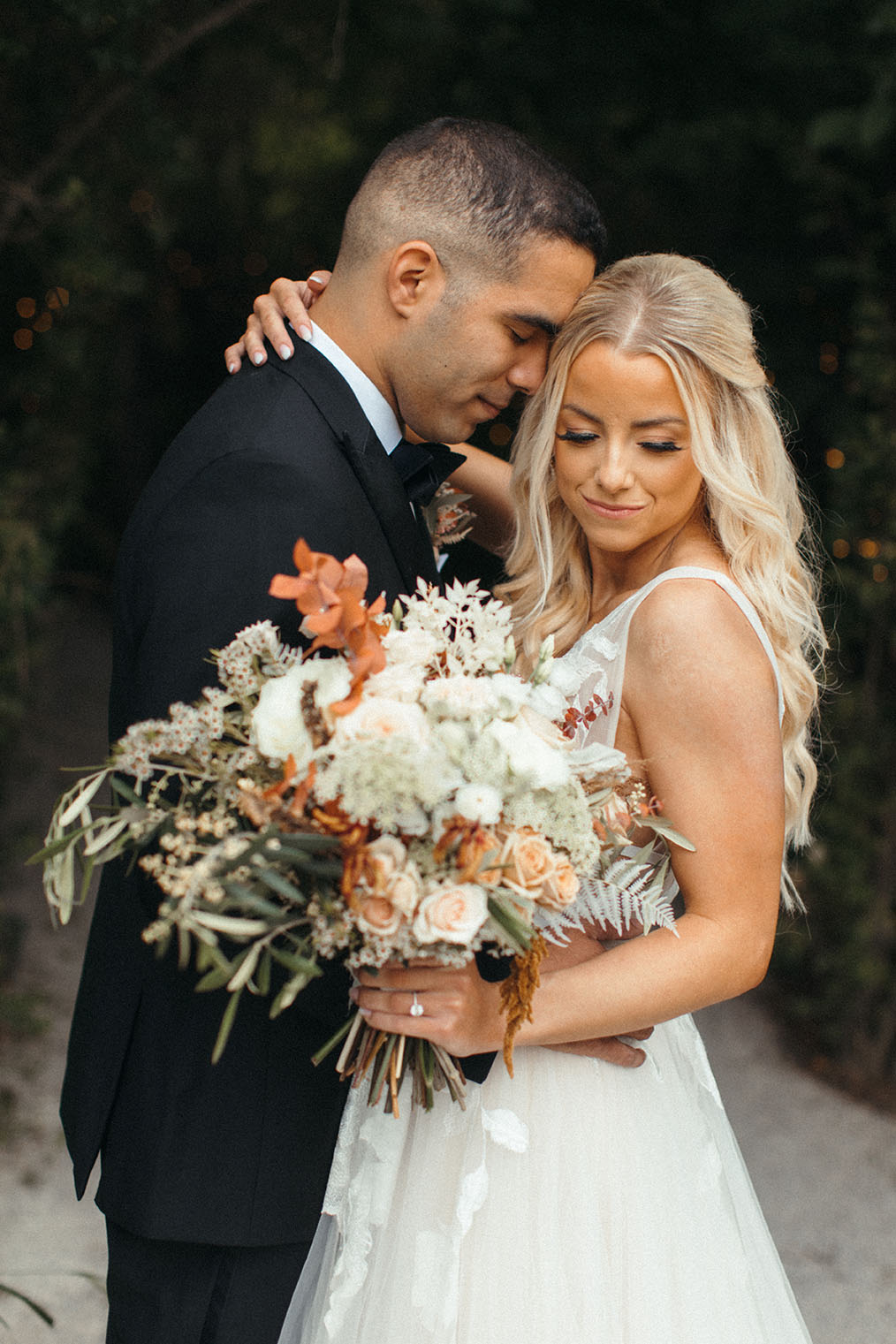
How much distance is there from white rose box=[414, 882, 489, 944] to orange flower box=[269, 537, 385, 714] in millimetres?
251

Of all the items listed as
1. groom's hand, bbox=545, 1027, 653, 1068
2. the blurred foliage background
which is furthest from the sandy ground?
groom's hand, bbox=545, 1027, 653, 1068

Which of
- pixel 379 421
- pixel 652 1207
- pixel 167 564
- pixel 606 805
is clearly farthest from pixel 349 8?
pixel 652 1207

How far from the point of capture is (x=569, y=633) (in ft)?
7.68

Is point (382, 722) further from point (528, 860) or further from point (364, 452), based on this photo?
point (364, 452)

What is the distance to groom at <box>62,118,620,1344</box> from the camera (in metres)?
1.83

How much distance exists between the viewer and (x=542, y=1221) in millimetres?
1884

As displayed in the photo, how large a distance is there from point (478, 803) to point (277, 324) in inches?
48.7

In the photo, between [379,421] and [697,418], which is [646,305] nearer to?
[697,418]

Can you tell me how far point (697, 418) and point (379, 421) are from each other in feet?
2.05

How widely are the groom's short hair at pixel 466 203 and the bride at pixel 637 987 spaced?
0.56 ft

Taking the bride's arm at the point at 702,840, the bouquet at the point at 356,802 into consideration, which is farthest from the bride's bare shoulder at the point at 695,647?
the bouquet at the point at 356,802

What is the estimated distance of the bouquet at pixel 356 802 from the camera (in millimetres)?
1340

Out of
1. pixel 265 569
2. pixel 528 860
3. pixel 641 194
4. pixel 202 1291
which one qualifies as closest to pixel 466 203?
pixel 265 569

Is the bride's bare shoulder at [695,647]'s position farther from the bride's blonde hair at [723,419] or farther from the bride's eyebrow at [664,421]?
the bride's eyebrow at [664,421]
